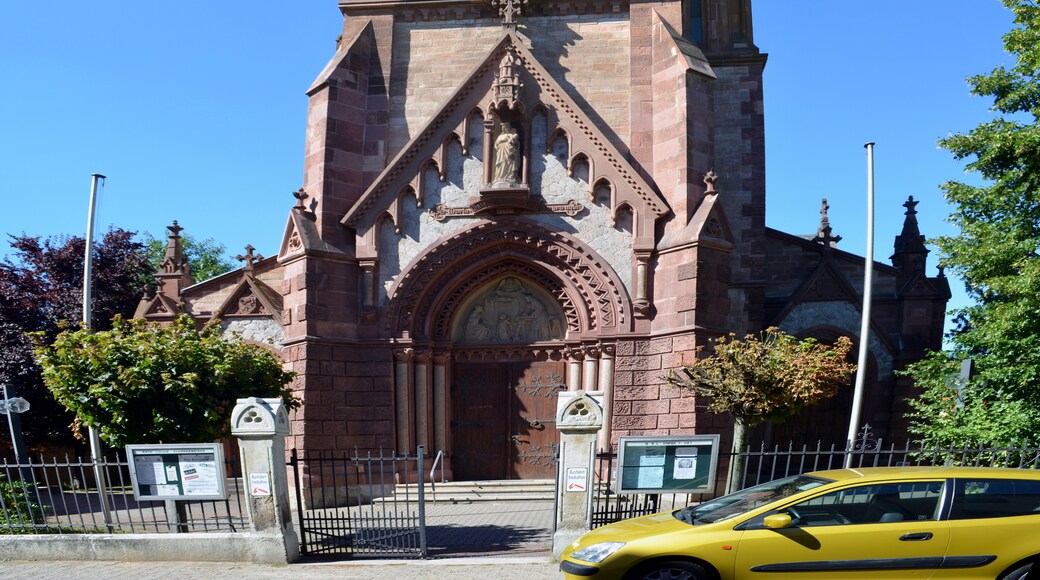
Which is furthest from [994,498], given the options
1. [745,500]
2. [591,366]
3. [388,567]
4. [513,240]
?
[513,240]

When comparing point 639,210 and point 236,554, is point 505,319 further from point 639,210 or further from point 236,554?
point 236,554

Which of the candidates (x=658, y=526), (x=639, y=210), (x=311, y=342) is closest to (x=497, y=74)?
(x=639, y=210)

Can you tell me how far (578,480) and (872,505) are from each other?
3.65 metres

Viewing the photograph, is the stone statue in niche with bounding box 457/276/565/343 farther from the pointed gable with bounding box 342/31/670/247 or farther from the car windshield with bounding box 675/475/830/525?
the car windshield with bounding box 675/475/830/525

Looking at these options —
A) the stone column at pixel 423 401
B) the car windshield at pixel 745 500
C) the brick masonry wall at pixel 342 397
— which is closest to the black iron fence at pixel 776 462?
the car windshield at pixel 745 500

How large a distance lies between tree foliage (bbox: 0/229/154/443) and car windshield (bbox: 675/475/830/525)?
64.9 feet

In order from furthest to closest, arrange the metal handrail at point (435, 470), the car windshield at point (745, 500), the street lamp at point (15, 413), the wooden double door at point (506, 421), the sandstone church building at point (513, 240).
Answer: the wooden double door at point (506, 421) → the sandstone church building at point (513, 240) → the metal handrail at point (435, 470) → the street lamp at point (15, 413) → the car windshield at point (745, 500)

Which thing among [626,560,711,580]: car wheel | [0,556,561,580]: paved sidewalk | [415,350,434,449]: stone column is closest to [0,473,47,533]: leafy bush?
[0,556,561,580]: paved sidewalk

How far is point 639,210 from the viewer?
16703mm

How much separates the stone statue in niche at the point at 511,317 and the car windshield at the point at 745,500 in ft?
30.2

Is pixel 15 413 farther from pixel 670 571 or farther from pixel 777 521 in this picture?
pixel 777 521

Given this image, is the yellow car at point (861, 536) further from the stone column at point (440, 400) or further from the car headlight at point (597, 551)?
the stone column at point (440, 400)

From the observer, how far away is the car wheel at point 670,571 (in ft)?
25.1

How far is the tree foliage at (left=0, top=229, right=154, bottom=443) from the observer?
23.1 metres
